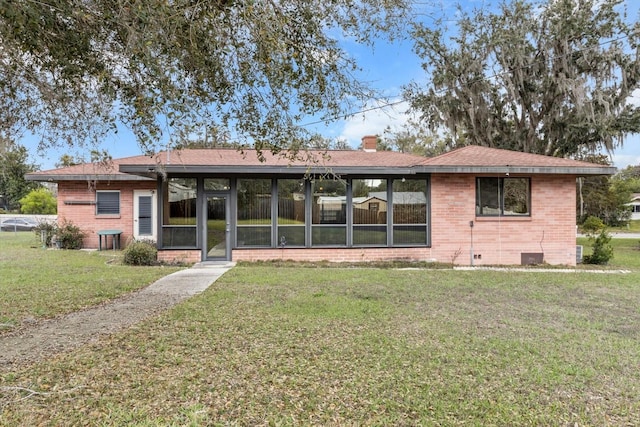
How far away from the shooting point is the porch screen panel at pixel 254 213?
1165 cm

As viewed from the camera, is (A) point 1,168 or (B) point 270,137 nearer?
(B) point 270,137

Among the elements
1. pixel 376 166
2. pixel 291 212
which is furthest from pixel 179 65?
pixel 376 166

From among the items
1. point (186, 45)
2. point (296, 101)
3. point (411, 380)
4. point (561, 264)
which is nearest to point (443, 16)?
point (296, 101)

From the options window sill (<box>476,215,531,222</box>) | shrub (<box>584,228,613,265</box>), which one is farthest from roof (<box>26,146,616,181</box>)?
shrub (<box>584,228,613,265</box>)

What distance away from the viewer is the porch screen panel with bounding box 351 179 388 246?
11992mm

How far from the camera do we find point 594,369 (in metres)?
3.85

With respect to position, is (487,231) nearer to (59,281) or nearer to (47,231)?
(59,281)

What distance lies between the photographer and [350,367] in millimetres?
3846

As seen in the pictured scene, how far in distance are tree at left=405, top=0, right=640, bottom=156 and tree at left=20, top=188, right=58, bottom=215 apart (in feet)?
97.3

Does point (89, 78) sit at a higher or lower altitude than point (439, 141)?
lower

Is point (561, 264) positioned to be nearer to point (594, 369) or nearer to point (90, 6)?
point (594, 369)

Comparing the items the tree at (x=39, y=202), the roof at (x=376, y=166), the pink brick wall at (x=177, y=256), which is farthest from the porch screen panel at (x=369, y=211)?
the tree at (x=39, y=202)

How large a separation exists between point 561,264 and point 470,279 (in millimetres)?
4959

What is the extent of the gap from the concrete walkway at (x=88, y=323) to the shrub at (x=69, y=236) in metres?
8.54
